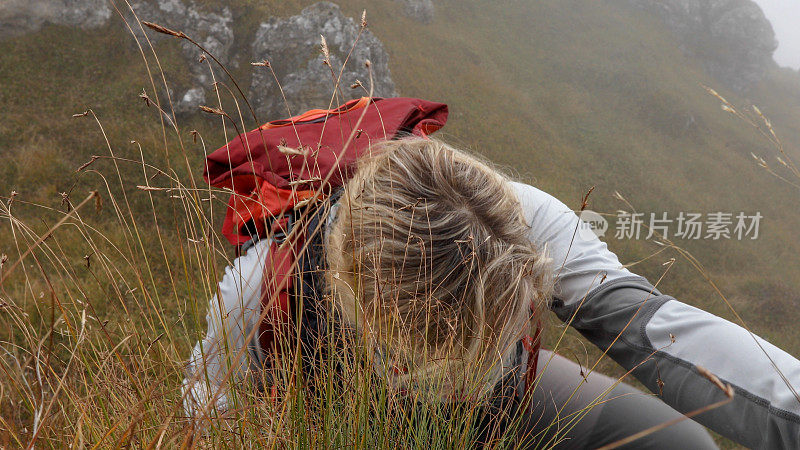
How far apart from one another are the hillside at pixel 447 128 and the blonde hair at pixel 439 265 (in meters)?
0.45

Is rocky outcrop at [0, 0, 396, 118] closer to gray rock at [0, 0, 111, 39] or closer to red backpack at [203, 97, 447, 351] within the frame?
gray rock at [0, 0, 111, 39]

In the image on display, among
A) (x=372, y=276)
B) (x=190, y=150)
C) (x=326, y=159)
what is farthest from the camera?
(x=190, y=150)

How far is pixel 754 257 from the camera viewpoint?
1387 cm

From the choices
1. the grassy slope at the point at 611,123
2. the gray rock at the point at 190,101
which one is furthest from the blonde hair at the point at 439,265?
the gray rock at the point at 190,101

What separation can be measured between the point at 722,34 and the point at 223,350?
38919mm

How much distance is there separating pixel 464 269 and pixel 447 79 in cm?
1632

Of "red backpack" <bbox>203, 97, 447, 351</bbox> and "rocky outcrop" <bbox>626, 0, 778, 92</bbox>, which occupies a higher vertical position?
"rocky outcrop" <bbox>626, 0, 778, 92</bbox>

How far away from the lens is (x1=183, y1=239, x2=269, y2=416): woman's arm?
3.46 ft

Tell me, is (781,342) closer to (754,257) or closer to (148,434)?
(754,257)

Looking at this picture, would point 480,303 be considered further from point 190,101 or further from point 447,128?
point 447,128

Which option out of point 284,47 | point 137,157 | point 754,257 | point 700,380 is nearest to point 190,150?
point 137,157

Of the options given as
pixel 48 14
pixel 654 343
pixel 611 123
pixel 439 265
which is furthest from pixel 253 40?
pixel 611 123

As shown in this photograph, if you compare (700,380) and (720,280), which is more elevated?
(700,380)

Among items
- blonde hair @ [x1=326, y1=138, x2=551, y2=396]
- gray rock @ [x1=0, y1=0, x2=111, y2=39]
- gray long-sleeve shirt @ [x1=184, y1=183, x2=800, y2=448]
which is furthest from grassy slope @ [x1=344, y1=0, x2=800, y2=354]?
gray rock @ [x1=0, y1=0, x2=111, y2=39]
